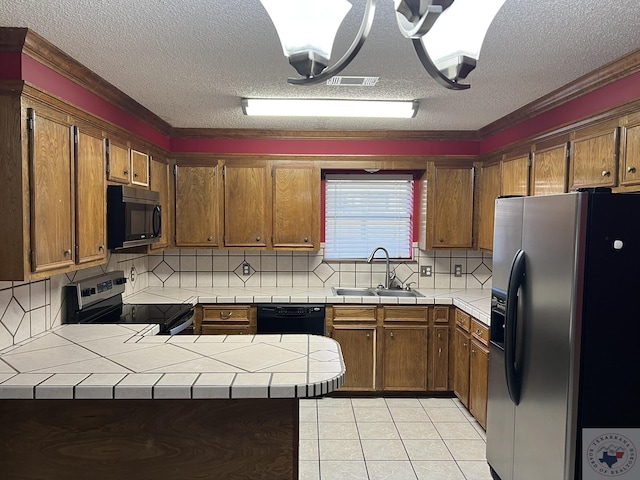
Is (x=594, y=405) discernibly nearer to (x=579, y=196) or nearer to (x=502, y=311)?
(x=502, y=311)

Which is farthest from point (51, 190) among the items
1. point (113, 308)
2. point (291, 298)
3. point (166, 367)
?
point (291, 298)

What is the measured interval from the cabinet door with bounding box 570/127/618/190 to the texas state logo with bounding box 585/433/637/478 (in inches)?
47.7

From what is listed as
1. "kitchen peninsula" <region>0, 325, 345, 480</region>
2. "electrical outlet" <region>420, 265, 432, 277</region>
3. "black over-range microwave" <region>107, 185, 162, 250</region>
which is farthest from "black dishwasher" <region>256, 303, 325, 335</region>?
"kitchen peninsula" <region>0, 325, 345, 480</region>

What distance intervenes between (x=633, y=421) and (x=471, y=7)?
178cm

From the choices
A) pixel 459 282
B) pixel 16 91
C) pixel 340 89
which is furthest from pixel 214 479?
pixel 459 282

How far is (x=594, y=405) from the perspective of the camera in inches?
71.9

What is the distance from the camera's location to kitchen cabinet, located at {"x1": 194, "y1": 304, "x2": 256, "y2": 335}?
371cm


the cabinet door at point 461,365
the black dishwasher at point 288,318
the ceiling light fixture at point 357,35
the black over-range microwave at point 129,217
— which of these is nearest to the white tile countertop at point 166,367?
the black over-range microwave at point 129,217

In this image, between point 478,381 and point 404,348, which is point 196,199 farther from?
point 478,381

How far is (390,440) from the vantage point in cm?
307

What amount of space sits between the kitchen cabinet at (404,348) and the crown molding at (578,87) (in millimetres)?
1685

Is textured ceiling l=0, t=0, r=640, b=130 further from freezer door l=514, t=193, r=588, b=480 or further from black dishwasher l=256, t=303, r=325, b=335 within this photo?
black dishwasher l=256, t=303, r=325, b=335

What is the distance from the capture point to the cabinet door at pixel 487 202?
12.2 ft

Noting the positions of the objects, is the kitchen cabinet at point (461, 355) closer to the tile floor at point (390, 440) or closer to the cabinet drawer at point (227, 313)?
the tile floor at point (390, 440)
